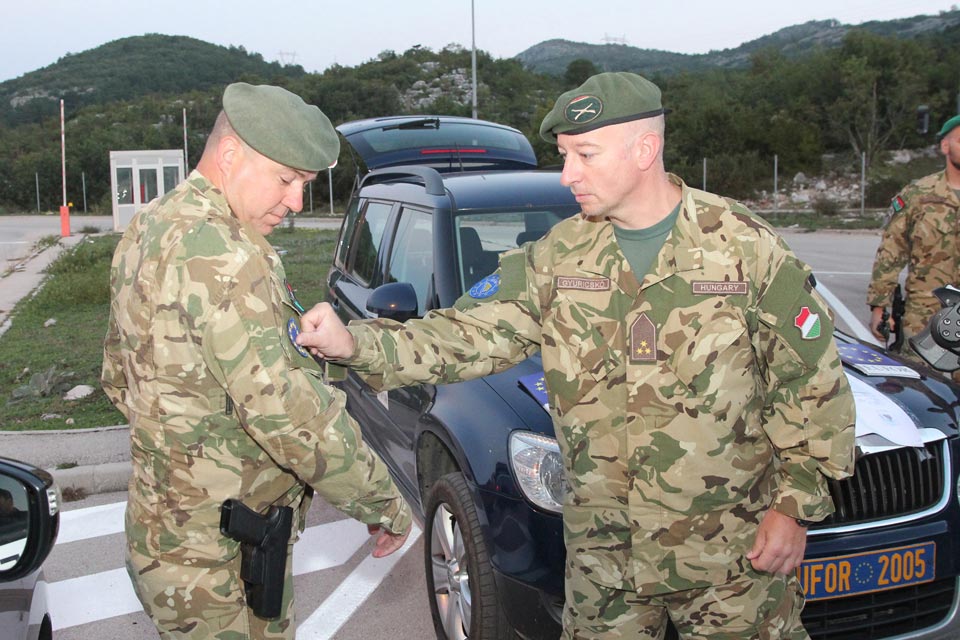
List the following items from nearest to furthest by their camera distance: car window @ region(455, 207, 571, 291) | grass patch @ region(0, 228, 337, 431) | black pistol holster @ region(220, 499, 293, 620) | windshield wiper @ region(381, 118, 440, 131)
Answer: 1. black pistol holster @ region(220, 499, 293, 620)
2. car window @ region(455, 207, 571, 291)
3. windshield wiper @ region(381, 118, 440, 131)
4. grass patch @ region(0, 228, 337, 431)

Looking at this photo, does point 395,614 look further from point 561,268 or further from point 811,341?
point 811,341

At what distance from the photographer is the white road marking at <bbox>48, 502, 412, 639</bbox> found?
3.98 metres

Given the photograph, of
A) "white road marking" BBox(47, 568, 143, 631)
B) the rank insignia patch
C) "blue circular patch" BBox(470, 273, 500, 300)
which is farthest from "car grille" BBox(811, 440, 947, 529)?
"white road marking" BBox(47, 568, 143, 631)

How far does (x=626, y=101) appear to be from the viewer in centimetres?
228

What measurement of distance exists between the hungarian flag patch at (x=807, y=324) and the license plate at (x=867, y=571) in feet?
3.26

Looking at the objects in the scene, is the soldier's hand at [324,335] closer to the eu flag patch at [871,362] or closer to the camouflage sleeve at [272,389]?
the camouflage sleeve at [272,389]

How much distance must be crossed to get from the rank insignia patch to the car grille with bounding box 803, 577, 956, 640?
119cm

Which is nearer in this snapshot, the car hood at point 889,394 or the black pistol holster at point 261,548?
the black pistol holster at point 261,548

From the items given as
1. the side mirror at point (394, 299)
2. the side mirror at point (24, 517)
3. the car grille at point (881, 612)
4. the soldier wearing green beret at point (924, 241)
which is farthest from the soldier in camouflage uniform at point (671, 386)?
the soldier wearing green beret at point (924, 241)

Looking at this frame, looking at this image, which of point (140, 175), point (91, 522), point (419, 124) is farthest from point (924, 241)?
point (140, 175)

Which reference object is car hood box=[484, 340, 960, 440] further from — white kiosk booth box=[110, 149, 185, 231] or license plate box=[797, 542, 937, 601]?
white kiosk booth box=[110, 149, 185, 231]

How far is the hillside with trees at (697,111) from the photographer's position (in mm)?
45312

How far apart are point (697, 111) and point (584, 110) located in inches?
1922

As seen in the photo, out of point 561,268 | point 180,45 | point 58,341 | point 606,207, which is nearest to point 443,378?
point 561,268
